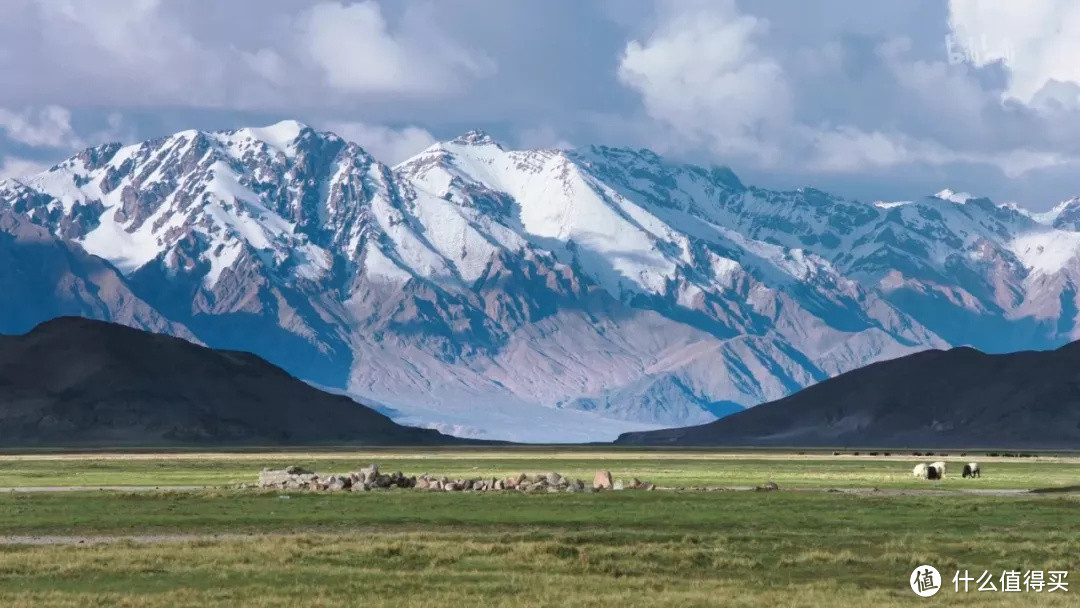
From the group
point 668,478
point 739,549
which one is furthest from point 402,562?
point 668,478

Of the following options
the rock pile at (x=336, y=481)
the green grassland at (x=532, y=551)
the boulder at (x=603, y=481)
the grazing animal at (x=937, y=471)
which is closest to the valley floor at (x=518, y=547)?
the green grassland at (x=532, y=551)

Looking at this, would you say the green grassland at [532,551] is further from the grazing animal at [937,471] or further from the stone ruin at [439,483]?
the grazing animal at [937,471]

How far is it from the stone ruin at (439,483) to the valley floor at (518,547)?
3082mm

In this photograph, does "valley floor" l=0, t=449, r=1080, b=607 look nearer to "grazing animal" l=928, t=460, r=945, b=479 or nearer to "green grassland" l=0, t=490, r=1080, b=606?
"green grassland" l=0, t=490, r=1080, b=606

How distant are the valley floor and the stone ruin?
3.08 metres

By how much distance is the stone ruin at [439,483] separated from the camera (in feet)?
283

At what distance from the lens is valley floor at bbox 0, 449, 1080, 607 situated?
42.3 m

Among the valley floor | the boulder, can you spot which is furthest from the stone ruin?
the valley floor

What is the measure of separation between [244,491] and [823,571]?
146ft

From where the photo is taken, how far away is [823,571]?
155ft

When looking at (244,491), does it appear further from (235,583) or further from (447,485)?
(235,583)

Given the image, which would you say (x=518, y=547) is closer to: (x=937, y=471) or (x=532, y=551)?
(x=532, y=551)

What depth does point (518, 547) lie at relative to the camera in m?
51.8

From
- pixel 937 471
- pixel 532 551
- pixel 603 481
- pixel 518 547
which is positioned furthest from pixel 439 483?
pixel 532 551
